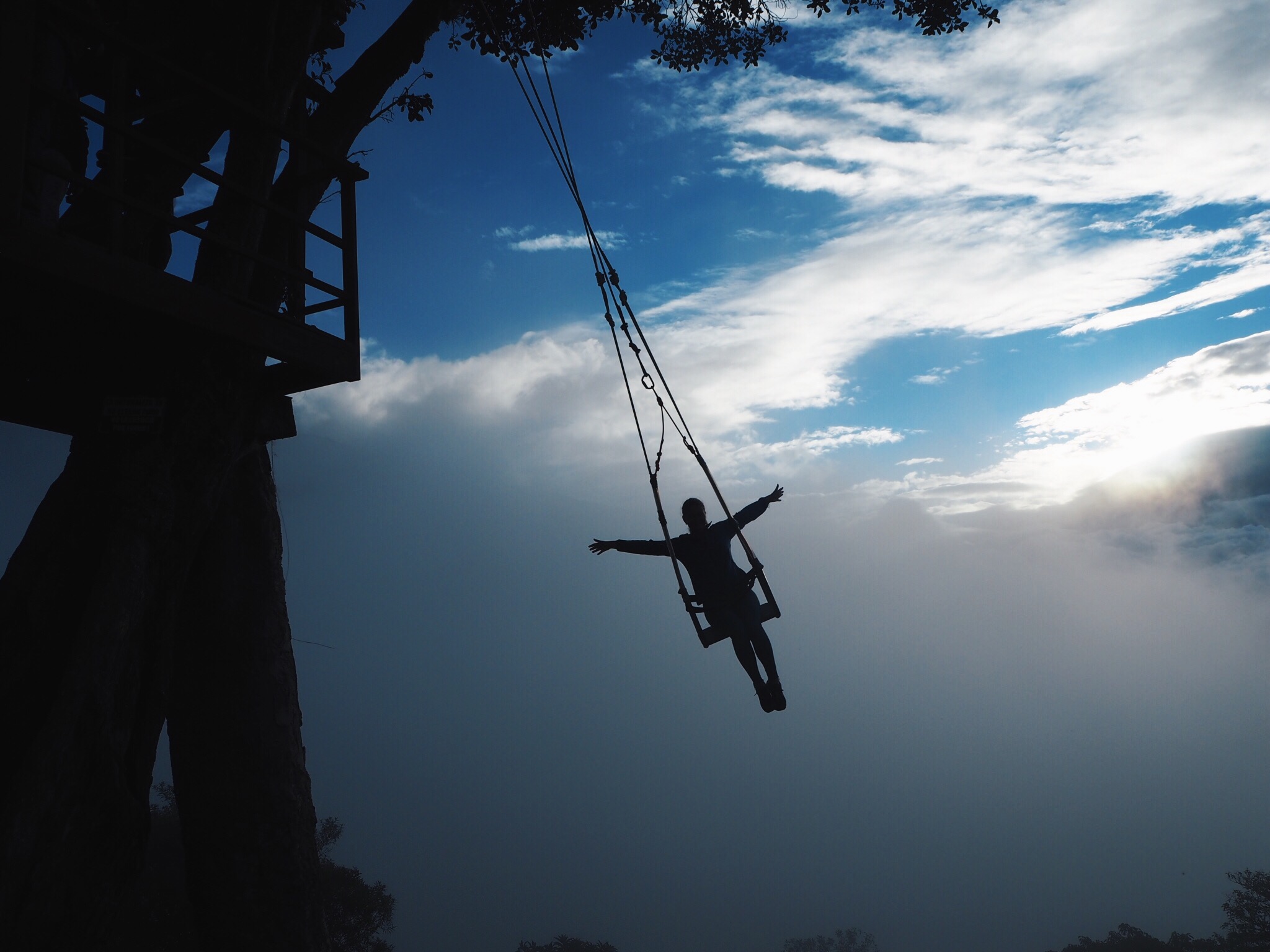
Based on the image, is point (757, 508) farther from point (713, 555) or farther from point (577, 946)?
point (577, 946)

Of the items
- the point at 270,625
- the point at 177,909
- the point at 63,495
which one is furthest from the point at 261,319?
the point at 177,909

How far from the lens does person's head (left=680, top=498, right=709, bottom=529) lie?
8.14 m

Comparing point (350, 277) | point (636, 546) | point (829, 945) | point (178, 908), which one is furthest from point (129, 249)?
point (829, 945)

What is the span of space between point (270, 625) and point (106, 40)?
135 inches

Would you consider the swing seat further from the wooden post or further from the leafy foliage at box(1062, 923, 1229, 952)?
the leafy foliage at box(1062, 923, 1229, 952)

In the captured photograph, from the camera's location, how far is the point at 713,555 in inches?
311

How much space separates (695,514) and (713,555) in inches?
19.9

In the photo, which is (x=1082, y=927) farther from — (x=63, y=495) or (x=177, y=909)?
(x=63, y=495)

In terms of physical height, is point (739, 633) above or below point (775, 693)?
above

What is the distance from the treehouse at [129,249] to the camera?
12.7 feet

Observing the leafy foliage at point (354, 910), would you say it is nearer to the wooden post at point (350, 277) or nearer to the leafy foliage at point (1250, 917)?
the wooden post at point (350, 277)

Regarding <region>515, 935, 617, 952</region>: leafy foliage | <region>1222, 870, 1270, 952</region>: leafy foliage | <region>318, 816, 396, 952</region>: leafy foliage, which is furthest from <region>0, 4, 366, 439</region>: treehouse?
<region>1222, 870, 1270, 952</region>: leafy foliage

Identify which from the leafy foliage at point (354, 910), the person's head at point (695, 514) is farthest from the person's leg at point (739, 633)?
the leafy foliage at point (354, 910)

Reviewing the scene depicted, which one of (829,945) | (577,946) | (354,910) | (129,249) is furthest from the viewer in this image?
(829,945)
